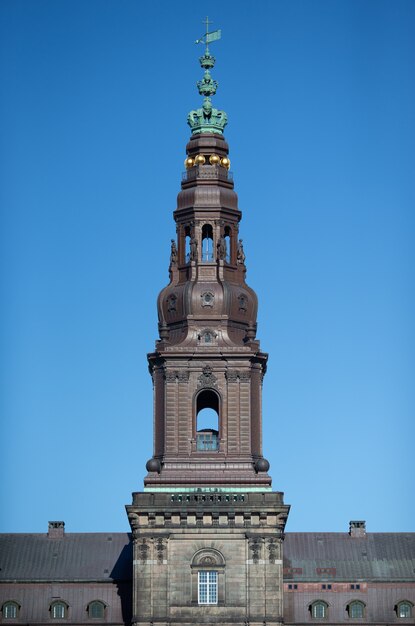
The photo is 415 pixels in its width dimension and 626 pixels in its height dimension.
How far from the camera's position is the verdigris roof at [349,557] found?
17300cm

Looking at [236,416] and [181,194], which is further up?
[181,194]

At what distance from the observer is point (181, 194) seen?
17338 centimetres

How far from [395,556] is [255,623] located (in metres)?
17.9

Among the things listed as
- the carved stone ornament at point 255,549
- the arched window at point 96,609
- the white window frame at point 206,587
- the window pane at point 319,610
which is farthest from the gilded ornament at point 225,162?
the arched window at point 96,609

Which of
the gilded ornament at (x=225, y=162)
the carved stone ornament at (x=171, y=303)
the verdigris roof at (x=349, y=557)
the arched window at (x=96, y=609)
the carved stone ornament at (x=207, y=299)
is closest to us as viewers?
the carved stone ornament at (x=207, y=299)

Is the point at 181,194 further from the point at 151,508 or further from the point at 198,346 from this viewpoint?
the point at 151,508

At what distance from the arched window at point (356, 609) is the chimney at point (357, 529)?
6876mm

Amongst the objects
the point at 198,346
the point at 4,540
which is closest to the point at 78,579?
the point at 4,540

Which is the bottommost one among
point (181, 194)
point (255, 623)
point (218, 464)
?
point (255, 623)

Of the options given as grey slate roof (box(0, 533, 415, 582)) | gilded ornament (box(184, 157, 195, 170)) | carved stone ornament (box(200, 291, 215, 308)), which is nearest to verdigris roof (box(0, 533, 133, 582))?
grey slate roof (box(0, 533, 415, 582))

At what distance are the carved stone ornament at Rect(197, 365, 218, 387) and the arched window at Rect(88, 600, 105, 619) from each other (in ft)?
59.4

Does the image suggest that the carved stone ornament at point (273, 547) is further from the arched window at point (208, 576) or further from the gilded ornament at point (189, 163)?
the gilded ornament at point (189, 163)

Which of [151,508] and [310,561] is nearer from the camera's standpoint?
[151,508]

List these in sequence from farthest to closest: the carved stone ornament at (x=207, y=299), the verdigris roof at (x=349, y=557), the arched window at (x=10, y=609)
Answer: the verdigris roof at (x=349, y=557)
the arched window at (x=10, y=609)
the carved stone ornament at (x=207, y=299)
